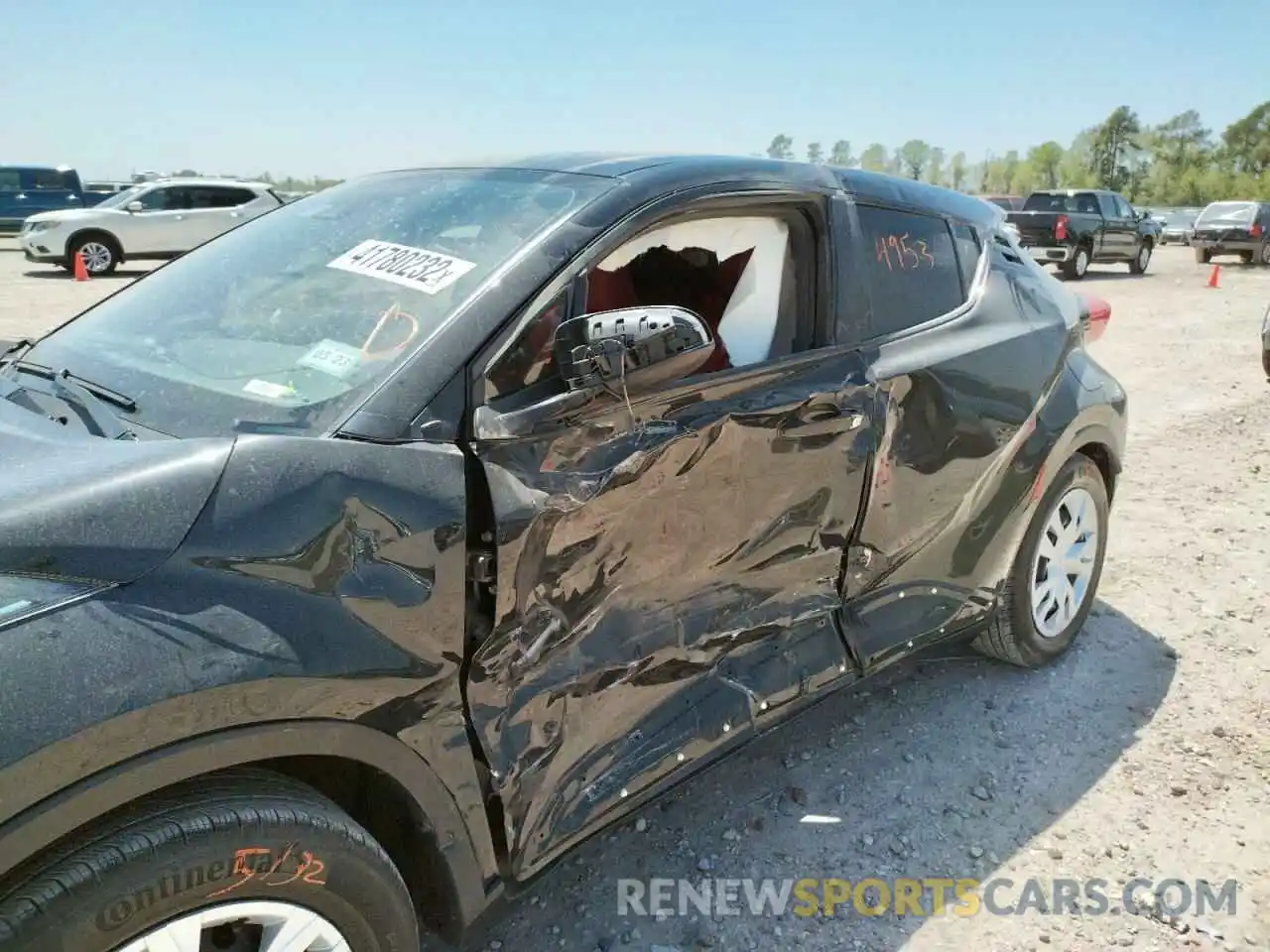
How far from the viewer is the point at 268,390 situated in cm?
188

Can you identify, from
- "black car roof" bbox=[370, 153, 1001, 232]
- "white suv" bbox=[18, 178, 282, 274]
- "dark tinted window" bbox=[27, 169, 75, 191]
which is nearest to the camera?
"black car roof" bbox=[370, 153, 1001, 232]

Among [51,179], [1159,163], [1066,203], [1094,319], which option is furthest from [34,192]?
[1159,163]

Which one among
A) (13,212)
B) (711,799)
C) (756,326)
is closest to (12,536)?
(756,326)

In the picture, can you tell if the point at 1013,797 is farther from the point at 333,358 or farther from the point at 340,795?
the point at 333,358

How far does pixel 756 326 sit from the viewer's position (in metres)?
2.58

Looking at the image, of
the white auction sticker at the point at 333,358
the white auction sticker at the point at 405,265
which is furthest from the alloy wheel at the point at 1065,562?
the white auction sticker at the point at 333,358

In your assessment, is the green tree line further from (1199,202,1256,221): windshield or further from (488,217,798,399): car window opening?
(488,217,798,399): car window opening

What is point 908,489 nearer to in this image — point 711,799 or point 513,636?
point 711,799

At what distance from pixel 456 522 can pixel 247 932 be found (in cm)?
73

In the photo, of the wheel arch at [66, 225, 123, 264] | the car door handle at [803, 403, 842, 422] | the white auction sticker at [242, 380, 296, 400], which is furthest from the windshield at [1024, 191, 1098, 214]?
the white auction sticker at [242, 380, 296, 400]

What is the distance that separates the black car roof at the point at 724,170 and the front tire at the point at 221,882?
1520 millimetres

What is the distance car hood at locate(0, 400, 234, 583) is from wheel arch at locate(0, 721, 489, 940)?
0.28m

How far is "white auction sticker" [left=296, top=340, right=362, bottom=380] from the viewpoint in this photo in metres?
1.89

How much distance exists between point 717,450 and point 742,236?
2.27 ft
